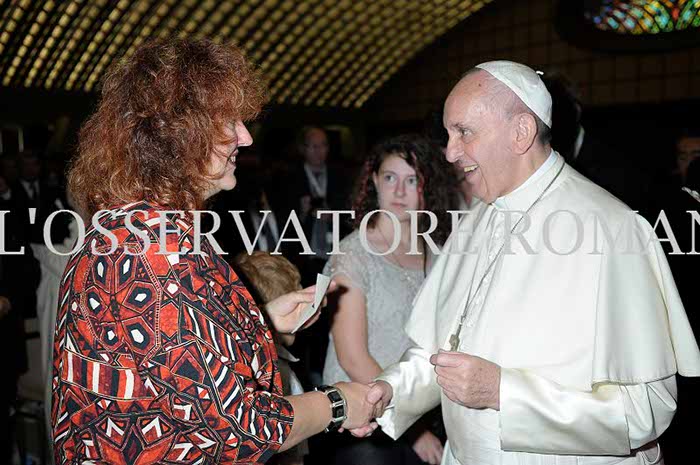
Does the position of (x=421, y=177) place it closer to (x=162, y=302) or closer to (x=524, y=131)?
(x=524, y=131)

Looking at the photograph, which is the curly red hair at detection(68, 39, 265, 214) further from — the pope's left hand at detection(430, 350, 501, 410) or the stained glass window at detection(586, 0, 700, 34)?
the stained glass window at detection(586, 0, 700, 34)

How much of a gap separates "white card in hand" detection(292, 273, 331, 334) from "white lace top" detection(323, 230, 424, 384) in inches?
28.6

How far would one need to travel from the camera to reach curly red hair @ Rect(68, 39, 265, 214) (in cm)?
162

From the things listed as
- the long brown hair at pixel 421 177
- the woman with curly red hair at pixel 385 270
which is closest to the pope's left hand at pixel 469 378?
the woman with curly red hair at pixel 385 270

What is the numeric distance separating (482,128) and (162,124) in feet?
3.21

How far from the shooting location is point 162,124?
161cm

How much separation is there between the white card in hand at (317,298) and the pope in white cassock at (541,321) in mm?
324

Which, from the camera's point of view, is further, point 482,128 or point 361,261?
point 361,261

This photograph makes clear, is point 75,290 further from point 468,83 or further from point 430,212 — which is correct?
point 430,212

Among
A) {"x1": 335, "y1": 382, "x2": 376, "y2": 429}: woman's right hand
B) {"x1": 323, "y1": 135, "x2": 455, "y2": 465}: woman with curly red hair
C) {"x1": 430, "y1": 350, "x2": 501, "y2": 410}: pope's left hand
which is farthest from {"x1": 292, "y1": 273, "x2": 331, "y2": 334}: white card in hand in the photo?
{"x1": 323, "y1": 135, "x2": 455, "y2": 465}: woman with curly red hair

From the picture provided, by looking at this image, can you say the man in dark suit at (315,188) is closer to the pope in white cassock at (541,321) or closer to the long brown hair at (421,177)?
the long brown hair at (421,177)

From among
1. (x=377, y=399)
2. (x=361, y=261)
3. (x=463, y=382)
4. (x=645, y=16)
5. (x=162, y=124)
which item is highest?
(x=645, y=16)

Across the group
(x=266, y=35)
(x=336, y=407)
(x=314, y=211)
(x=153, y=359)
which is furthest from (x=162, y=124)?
(x=266, y=35)

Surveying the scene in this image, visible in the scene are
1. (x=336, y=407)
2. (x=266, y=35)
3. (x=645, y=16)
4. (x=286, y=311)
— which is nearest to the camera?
(x=336, y=407)
